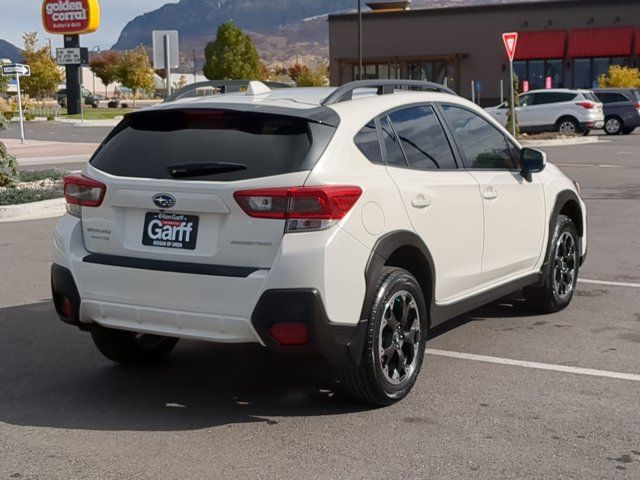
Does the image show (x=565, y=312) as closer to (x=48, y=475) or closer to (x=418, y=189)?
(x=418, y=189)

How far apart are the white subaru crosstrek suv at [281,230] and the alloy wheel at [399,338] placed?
0.4 inches

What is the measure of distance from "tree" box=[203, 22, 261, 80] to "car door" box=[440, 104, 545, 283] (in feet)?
255

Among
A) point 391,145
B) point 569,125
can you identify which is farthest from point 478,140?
point 569,125

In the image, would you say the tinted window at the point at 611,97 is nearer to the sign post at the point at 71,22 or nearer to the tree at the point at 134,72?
the sign post at the point at 71,22

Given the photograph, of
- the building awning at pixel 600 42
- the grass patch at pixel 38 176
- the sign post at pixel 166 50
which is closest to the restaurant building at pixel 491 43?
the building awning at pixel 600 42

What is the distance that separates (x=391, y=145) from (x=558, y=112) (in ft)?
99.6

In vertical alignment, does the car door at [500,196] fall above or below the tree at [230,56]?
below

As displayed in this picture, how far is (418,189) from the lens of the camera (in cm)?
545

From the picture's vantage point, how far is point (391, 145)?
17.9ft

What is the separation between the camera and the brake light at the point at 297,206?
15.5 feet

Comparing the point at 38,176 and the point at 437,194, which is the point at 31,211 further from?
the point at 437,194

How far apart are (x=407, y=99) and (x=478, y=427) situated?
2.04m

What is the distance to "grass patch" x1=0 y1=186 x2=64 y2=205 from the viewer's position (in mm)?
14290

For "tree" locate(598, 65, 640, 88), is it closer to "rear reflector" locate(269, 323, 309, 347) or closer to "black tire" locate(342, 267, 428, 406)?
"black tire" locate(342, 267, 428, 406)
